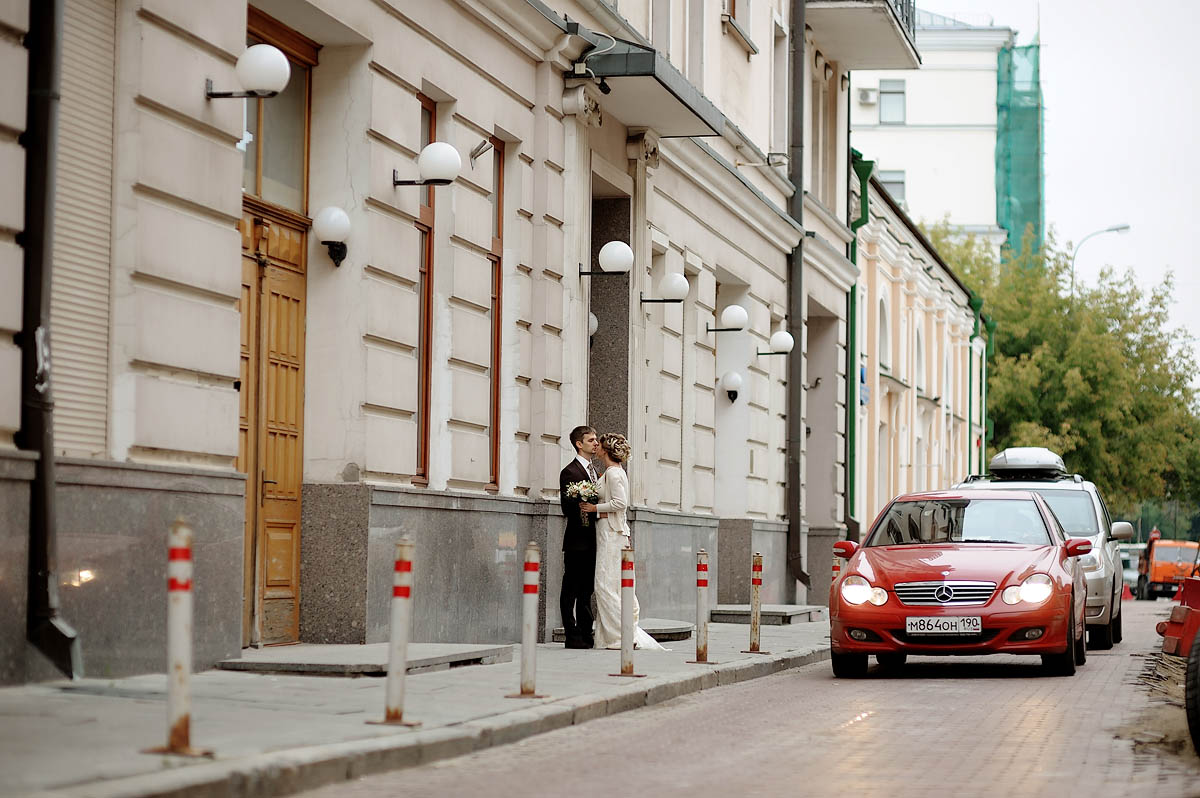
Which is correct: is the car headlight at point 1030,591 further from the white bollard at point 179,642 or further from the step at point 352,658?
the white bollard at point 179,642

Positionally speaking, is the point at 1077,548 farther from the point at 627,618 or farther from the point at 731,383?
the point at 731,383

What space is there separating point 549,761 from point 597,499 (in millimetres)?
7037

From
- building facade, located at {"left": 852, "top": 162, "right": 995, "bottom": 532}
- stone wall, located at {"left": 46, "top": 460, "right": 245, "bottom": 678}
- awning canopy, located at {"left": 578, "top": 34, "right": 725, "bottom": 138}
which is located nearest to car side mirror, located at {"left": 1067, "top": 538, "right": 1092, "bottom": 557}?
awning canopy, located at {"left": 578, "top": 34, "right": 725, "bottom": 138}

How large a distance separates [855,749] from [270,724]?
3.07m

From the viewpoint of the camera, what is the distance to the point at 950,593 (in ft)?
48.3

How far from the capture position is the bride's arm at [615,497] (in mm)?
15797

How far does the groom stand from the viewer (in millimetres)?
15891

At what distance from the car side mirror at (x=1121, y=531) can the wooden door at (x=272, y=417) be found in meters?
9.45

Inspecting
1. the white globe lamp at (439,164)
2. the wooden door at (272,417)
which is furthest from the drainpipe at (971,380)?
the wooden door at (272,417)

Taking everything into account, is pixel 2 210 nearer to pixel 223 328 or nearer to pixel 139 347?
pixel 139 347

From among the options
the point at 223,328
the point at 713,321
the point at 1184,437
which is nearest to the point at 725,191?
the point at 713,321

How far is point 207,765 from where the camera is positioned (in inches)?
280

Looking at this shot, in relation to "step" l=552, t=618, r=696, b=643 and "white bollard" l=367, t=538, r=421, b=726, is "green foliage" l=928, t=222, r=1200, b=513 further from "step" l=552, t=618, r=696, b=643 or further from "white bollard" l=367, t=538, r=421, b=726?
"white bollard" l=367, t=538, r=421, b=726

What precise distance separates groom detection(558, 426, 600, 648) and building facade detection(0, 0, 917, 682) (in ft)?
1.87
